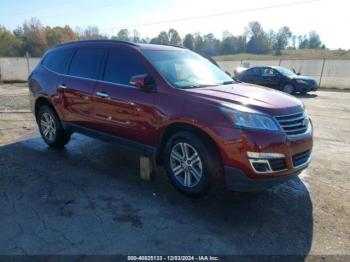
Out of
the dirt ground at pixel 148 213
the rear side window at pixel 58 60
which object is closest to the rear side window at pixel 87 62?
the rear side window at pixel 58 60

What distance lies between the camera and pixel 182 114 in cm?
365

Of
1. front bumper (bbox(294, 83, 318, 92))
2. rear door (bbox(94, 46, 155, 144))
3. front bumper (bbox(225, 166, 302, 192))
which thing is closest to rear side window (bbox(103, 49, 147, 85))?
rear door (bbox(94, 46, 155, 144))

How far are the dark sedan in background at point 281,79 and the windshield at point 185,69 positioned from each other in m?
12.2

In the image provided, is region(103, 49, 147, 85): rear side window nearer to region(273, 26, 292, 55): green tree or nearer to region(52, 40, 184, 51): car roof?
region(52, 40, 184, 51): car roof

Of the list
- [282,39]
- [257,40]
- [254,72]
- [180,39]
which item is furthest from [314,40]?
[254,72]

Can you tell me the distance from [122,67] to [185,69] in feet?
2.99

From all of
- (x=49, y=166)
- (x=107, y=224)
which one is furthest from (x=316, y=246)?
(x=49, y=166)

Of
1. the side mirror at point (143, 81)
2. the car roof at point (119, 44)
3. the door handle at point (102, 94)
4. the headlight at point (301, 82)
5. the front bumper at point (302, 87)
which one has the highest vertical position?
the car roof at point (119, 44)

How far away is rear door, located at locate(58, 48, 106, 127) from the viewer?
4.84 m

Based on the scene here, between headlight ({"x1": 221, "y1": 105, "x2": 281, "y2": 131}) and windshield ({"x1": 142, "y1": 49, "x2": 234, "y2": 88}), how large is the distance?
906 mm

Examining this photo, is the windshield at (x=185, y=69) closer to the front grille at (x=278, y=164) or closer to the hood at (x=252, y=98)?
the hood at (x=252, y=98)

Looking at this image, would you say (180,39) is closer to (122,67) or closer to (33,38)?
(33,38)

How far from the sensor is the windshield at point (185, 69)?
413cm

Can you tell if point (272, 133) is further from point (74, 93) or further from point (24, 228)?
point (74, 93)
